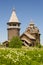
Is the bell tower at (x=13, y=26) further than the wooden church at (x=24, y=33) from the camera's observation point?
Yes

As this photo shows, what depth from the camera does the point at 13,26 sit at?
98.8 metres

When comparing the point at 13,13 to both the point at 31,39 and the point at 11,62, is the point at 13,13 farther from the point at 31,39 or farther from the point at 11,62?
the point at 11,62

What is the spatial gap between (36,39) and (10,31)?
1107cm

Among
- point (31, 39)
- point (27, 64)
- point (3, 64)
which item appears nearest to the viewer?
point (3, 64)

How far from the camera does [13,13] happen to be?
9775 cm

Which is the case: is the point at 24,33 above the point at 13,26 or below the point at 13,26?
below

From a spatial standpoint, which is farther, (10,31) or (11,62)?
(10,31)

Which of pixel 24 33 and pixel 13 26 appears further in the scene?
pixel 13 26

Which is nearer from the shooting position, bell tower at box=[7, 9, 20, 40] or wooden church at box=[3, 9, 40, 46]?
wooden church at box=[3, 9, 40, 46]

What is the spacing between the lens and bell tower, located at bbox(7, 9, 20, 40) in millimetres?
97438

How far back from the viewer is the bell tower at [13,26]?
320ft

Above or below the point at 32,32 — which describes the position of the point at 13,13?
above

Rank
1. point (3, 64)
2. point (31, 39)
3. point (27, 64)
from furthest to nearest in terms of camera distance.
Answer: point (31, 39), point (27, 64), point (3, 64)

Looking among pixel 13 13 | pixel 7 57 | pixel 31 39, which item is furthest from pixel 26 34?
pixel 7 57
